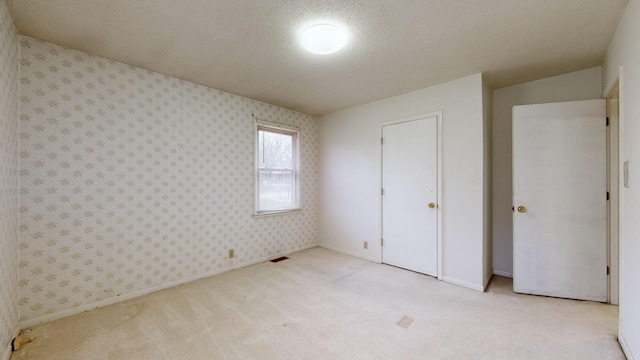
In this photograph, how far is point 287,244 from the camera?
13.8 ft

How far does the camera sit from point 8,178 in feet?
6.13

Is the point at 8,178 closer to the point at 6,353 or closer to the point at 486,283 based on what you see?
the point at 6,353

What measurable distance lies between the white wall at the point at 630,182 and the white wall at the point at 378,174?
1.06 metres

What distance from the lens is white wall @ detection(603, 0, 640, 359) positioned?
5.17ft

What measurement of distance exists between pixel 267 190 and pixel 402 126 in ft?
7.38

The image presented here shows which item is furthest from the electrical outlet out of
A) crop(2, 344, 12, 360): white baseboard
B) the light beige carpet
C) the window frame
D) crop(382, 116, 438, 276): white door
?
crop(2, 344, 12, 360): white baseboard

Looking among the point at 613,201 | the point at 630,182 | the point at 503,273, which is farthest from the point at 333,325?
the point at 613,201

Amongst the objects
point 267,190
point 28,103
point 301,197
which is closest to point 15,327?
point 28,103

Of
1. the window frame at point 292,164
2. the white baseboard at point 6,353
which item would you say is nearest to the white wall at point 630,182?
the window frame at point 292,164

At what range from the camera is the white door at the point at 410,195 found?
10.6 ft

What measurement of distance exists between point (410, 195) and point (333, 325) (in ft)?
6.61

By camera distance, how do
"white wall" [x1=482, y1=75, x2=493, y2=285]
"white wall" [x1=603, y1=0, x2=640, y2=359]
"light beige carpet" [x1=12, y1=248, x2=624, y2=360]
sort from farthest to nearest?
"white wall" [x1=482, y1=75, x2=493, y2=285]
"light beige carpet" [x1=12, y1=248, x2=624, y2=360]
"white wall" [x1=603, y1=0, x2=640, y2=359]

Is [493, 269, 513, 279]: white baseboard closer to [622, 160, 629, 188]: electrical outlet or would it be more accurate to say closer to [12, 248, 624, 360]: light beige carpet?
[12, 248, 624, 360]: light beige carpet

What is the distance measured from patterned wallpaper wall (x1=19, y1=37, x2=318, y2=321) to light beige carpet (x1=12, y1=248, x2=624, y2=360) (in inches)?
15.1
